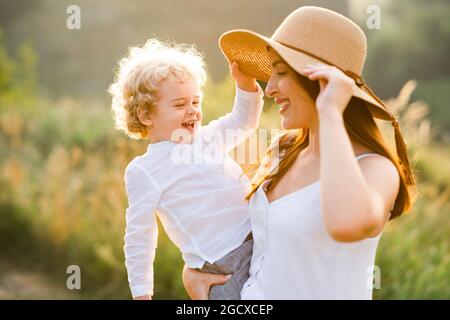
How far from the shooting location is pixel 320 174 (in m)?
1.78

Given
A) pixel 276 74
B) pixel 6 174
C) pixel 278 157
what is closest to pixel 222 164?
pixel 278 157

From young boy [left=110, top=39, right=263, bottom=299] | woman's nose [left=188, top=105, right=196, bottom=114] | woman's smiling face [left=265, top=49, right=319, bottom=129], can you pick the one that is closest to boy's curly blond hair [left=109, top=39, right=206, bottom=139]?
young boy [left=110, top=39, right=263, bottom=299]


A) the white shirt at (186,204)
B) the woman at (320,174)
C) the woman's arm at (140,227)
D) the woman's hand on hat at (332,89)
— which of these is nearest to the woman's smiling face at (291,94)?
the woman at (320,174)

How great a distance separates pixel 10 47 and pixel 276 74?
1338 cm

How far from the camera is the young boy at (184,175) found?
2252mm

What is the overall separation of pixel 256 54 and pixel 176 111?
0.34 metres

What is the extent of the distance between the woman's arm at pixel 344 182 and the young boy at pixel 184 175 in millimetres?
561

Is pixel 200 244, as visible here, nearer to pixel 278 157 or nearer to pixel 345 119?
pixel 278 157

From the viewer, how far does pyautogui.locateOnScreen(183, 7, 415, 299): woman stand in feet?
5.76

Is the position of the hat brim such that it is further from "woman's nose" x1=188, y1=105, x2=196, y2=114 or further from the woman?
"woman's nose" x1=188, y1=105, x2=196, y2=114

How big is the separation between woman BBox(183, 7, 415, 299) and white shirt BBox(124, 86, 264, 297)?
0.12m

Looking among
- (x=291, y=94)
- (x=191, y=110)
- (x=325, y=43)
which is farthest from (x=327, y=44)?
(x=191, y=110)
